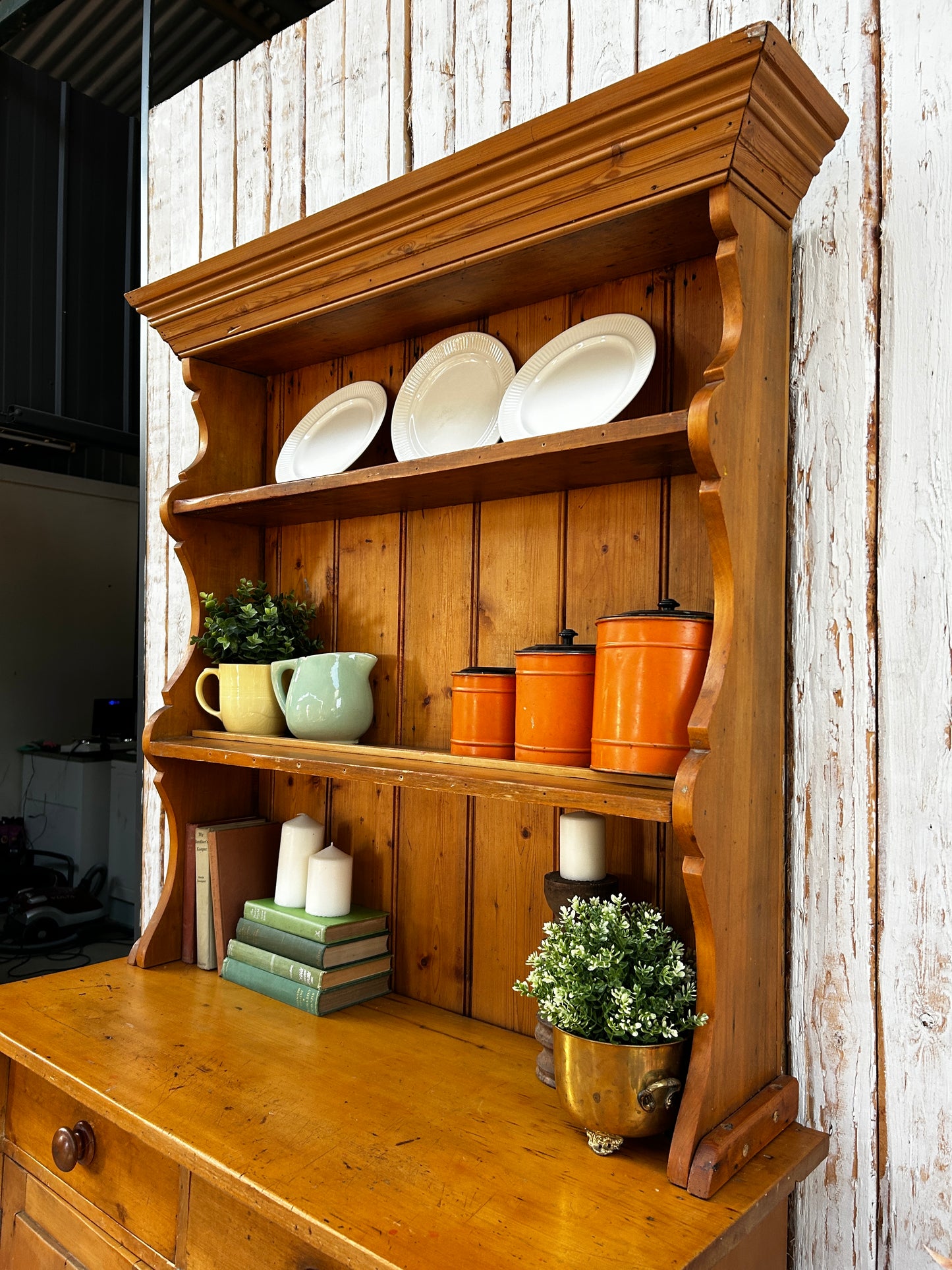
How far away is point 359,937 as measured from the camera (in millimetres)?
1470

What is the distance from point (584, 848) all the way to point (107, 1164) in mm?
740

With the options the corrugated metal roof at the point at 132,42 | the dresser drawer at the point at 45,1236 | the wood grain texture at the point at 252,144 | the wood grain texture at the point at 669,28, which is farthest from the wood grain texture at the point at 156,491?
the corrugated metal roof at the point at 132,42

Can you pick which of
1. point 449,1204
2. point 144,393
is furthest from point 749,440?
point 144,393

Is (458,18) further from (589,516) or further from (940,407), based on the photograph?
(940,407)

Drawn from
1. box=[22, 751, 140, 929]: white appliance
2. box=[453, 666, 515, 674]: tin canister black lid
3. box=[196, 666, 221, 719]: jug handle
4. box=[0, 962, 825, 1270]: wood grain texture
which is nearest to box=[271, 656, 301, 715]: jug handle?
box=[196, 666, 221, 719]: jug handle

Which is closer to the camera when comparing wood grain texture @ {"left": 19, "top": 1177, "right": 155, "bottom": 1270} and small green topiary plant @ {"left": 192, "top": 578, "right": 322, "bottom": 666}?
wood grain texture @ {"left": 19, "top": 1177, "right": 155, "bottom": 1270}

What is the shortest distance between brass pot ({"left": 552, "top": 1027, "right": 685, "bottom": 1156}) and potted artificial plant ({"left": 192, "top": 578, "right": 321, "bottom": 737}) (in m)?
0.76

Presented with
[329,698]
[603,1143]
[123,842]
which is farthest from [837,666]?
[123,842]

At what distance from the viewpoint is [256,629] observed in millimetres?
1593

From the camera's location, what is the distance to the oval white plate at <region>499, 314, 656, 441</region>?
121 cm

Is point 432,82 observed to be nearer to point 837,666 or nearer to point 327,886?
point 837,666

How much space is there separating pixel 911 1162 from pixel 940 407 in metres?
0.84

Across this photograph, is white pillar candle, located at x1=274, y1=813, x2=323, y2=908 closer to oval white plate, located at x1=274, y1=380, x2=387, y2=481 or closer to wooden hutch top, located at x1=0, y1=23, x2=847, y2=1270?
wooden hutch top, located at x1=0, y1=23, x2=847, y2=1270

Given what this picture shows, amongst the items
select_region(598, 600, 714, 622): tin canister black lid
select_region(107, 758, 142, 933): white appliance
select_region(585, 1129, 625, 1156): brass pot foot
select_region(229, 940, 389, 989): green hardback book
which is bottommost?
select_region(107, 758, 142, 933): white appliance
